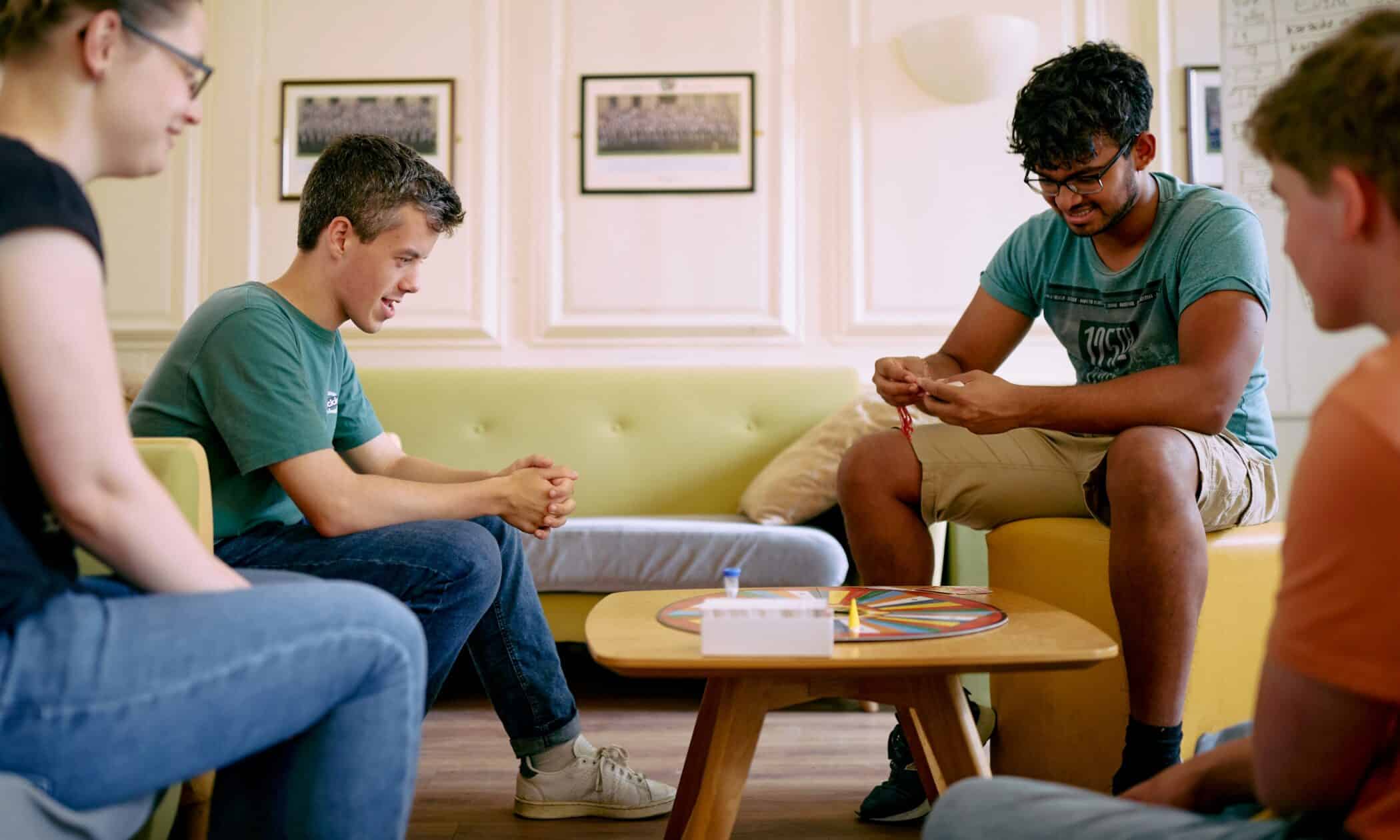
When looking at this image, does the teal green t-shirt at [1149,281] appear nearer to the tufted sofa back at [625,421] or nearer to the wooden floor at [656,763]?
the wooden floor at [656,763]

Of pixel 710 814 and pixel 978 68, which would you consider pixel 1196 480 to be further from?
pixel 978 68

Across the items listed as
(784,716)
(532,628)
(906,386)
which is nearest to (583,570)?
(784,716)

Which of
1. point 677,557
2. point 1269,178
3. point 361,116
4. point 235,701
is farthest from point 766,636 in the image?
point 361,116

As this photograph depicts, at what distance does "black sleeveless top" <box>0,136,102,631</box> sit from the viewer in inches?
31.4

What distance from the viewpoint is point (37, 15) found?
90 cm

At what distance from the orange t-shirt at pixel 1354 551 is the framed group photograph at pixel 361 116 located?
3108mm

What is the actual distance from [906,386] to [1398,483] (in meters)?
1.28

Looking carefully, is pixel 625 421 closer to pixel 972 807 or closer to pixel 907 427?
pixel 907 427

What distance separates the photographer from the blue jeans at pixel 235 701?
80 centimetres

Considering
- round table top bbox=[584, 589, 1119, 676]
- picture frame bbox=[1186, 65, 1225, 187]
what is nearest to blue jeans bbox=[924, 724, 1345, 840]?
round table top bbox=[584, 589, 1119, 676]

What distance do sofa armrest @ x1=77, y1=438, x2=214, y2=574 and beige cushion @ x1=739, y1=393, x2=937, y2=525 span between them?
4.92 feet

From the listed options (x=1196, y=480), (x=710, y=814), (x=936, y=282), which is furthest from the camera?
(x=936, y=282)

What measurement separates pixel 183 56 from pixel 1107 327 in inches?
59.2

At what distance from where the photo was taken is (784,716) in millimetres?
2467
